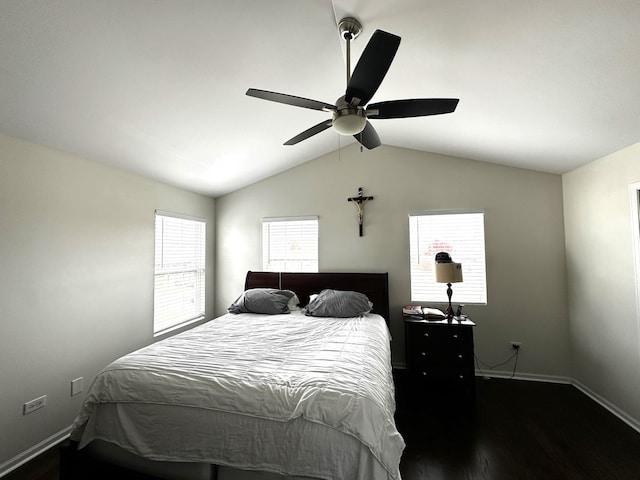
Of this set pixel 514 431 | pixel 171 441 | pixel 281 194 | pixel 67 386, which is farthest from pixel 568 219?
pixel 67 386

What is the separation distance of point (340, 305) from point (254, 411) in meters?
1.85

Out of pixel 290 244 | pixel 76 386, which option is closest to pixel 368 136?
pixel 290 244

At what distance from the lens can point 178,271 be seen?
12.3 ft

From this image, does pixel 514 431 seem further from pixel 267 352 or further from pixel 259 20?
pixel 259 20

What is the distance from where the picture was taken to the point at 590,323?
2.88 m

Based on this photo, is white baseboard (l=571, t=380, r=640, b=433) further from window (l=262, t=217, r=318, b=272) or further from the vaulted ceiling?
window (l=262, t=217, r=318, b=272)

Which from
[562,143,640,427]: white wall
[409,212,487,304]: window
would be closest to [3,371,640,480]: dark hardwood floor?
[562,143,640,427]: white wall

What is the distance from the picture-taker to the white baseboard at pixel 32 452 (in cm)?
197

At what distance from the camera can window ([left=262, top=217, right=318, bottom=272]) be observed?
3984 mm

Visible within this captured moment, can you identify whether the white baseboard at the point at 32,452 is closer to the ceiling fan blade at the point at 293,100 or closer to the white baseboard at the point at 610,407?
the ceiling fan blade at the point at 293,100

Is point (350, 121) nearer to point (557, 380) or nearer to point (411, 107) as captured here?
point (411, 107)

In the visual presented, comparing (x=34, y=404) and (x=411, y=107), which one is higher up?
(x=411, y=107)

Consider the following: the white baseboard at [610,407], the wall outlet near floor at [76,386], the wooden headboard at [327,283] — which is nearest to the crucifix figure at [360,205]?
the wooden headboard at [327,283]

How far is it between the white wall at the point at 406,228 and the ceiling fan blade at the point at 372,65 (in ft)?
7.28
